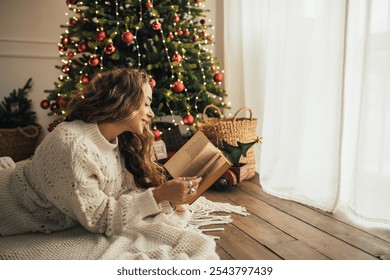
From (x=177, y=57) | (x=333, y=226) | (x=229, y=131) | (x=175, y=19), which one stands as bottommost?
(x=333, y=226)

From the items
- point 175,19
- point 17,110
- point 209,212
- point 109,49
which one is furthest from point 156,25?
point 17,110

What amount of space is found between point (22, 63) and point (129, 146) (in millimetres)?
1956

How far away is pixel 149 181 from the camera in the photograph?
1476mm

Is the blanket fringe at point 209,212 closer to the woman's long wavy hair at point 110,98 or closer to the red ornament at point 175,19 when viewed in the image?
the woman's long wavy hair at point 110,98

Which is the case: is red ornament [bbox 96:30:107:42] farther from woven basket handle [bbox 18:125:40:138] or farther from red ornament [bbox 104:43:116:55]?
woven basket handle [bbox 18:125:40:138]

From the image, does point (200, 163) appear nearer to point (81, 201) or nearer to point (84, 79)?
point (81, 201)

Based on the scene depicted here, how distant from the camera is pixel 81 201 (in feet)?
3.55

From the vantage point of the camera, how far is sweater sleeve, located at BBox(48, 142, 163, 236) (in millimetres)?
1080

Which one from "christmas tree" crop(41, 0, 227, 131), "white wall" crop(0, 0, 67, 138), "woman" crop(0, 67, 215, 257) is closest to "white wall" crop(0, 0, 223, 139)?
"white wall" crop(0, 0, 67, 138)

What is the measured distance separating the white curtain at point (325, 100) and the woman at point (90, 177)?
792 millimetres

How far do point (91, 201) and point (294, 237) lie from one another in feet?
2.46

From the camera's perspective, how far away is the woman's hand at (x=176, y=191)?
3.92 ft
